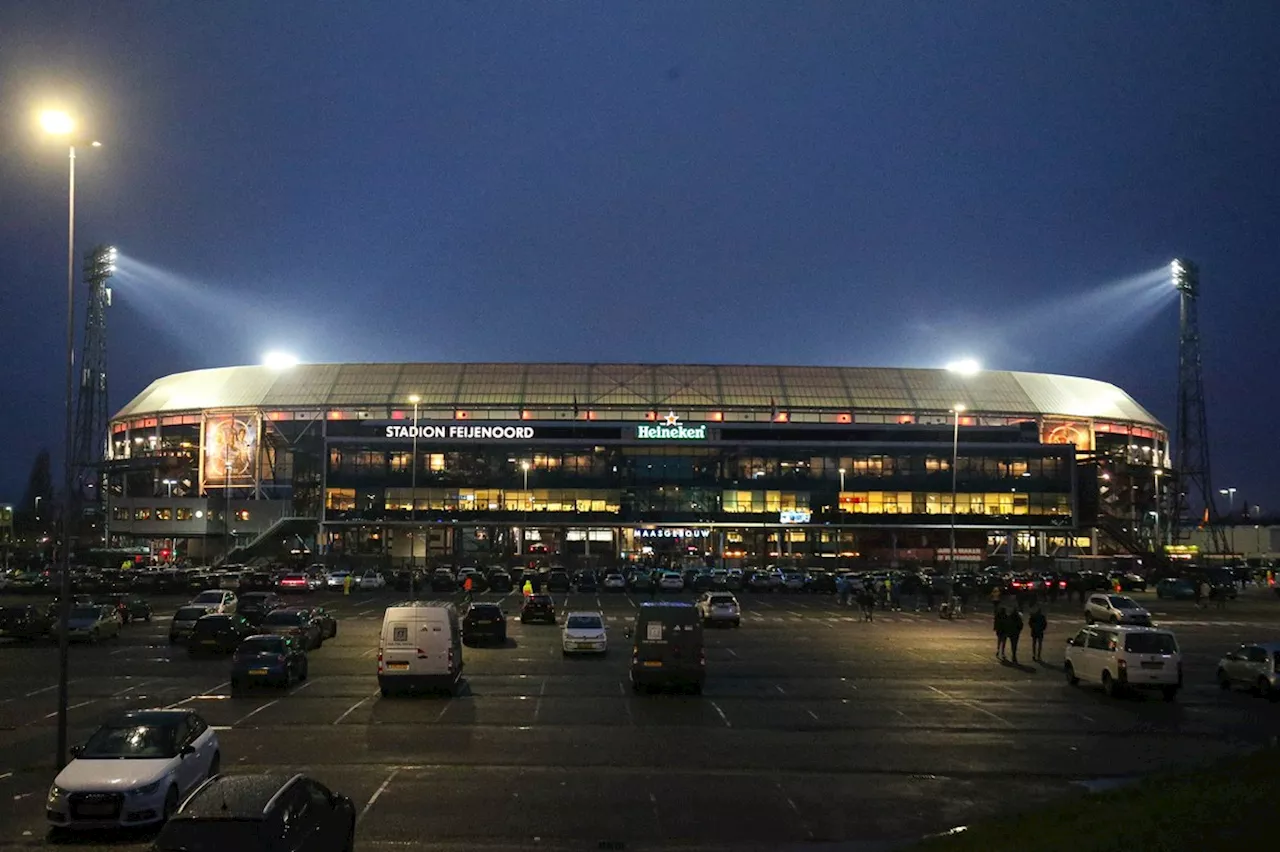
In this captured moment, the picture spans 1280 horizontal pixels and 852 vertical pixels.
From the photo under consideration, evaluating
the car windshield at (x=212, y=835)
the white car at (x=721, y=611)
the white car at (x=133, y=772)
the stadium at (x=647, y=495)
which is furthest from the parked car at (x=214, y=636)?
the stadium at (x=647, y=495)

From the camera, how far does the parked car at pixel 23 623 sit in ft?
151

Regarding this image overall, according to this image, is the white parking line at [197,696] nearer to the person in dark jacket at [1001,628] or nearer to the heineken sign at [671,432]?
the person in dark jacket at [1001,628]

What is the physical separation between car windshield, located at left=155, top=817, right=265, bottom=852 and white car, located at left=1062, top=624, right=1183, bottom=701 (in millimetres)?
24208

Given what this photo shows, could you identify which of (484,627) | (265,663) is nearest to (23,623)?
(484,627)

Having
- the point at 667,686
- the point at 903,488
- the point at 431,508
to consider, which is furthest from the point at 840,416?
the point at 667,686

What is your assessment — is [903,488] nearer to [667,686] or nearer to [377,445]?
[377,445]

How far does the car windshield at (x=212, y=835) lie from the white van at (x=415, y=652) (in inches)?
678

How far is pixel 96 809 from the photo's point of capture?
49.9 feet

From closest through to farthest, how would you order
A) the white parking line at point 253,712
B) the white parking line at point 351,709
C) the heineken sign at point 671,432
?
the white parking line at point 253,712 < the white parking line at point 351,709 < the heineken sign at point 671,432

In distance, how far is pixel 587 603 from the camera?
69062 millimetres

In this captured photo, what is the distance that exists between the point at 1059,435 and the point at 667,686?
124m

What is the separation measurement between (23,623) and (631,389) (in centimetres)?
10014

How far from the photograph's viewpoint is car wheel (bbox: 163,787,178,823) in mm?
15742

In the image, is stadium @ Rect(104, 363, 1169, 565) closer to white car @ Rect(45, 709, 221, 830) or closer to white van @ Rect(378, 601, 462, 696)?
white van @ Rect(378, 601, 462, 696)
